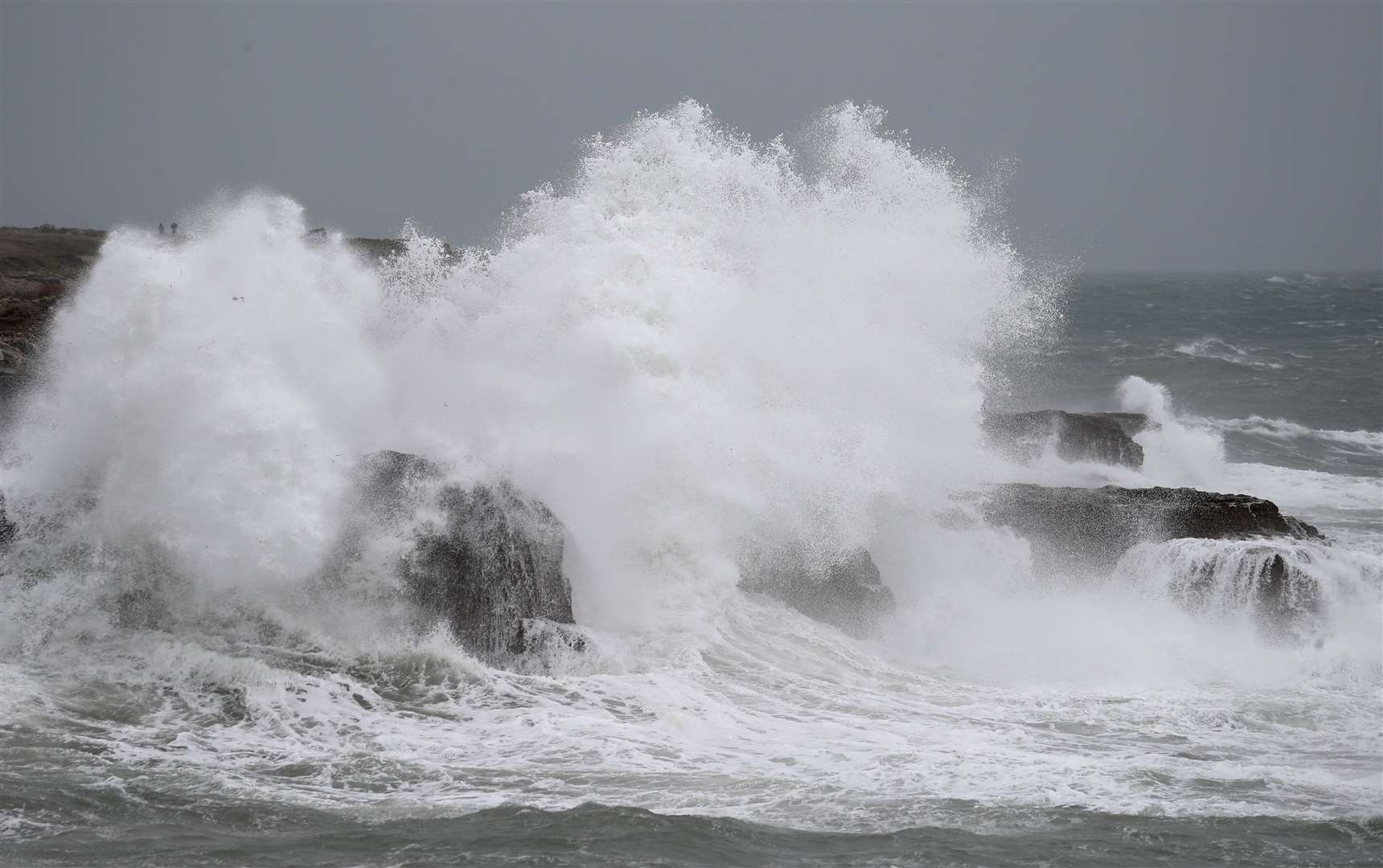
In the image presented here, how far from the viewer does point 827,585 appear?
12.9 meters

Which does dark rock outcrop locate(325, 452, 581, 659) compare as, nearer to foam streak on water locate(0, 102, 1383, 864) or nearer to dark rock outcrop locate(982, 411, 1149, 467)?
foam streak on water locate(0, 102, 1383, 864)

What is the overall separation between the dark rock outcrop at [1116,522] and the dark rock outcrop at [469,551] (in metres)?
6.65

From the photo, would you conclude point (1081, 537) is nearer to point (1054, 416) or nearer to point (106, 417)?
point (1054, 416)

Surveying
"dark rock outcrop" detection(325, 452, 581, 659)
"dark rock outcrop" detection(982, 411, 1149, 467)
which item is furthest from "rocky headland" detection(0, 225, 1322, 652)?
"dark rock outcrop" detection(982, 411, 1149, 467)

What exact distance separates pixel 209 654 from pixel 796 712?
4792 mm

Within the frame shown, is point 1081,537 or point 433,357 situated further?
point 1081,537

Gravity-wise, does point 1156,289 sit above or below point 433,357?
above

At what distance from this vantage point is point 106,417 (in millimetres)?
11219

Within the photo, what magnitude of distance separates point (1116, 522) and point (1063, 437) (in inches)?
236

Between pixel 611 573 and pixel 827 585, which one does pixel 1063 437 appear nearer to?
pixel 827 585

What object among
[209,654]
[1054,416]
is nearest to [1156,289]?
[1054,416]

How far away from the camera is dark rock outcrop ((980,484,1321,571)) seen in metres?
14.8

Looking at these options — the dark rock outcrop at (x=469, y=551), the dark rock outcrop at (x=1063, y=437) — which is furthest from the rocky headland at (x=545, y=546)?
→ the dark rock outcrop at (x=1063, y=437)

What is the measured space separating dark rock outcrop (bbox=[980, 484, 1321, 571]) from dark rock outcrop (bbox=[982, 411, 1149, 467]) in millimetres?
4607
